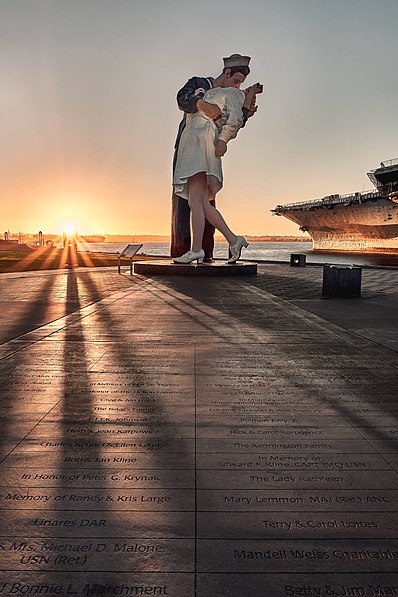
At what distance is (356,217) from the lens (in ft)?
207

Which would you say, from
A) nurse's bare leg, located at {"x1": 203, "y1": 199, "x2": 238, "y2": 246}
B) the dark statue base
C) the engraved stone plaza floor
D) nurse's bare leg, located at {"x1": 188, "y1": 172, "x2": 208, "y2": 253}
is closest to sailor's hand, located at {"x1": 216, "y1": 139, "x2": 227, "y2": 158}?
nurse's bare leg, located at {"x1": 188, "y1": 172, "x2": 208, "y2": 253}

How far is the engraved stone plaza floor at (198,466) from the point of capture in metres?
1.79

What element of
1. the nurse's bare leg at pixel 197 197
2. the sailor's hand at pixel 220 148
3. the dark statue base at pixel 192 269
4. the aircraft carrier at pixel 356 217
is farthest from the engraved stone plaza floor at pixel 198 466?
the aircraft carrier at pixel 356 217

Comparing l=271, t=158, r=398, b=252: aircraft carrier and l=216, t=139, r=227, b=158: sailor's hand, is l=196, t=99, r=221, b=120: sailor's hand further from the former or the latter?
l=271, t=158, r=398, b=252: aircraft carrier

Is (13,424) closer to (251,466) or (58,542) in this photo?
(58,542)

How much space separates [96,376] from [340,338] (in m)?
3.46

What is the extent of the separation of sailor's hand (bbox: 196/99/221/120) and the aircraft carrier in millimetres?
39959

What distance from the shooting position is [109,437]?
9.96 feet

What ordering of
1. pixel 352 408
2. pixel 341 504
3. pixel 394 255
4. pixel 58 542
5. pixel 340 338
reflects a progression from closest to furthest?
pixel 58 542 < pixel 341 504 < pixel 352 408 < pixel 340 338 < pixel 394 255

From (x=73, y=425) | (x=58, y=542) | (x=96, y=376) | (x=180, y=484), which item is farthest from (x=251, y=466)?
(x=96, y=376)

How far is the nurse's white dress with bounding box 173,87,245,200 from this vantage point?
664 inches

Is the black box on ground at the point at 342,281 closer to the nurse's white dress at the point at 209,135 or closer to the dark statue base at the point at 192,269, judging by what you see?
the dark statue base at the point at 192,269

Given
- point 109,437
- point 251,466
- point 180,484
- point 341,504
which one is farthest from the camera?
point 109,437

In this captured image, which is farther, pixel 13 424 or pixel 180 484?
pixel 13 424
